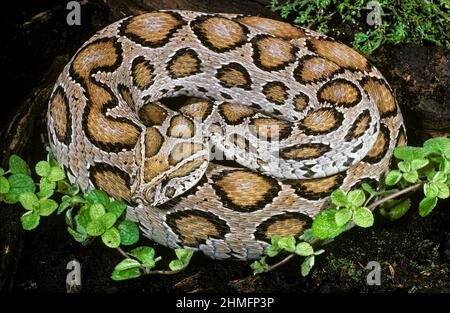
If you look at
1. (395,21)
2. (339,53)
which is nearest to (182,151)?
(339,53)

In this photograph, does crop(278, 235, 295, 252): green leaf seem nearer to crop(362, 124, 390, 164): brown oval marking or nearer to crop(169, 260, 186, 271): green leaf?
crop(169, 260, 186, 271): green leaf

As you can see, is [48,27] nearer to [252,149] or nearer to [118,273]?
[252,149]

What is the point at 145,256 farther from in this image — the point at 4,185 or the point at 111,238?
the point at 4,185

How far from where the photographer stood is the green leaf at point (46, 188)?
454 centimetres

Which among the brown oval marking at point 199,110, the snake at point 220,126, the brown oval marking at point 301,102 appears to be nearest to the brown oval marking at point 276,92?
the snake at point 220,126

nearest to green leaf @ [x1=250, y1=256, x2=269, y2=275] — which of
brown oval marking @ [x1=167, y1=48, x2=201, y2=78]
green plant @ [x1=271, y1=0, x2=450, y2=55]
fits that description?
brown oval marking @ [x1=167, y1=48, x2=201, y2=78]

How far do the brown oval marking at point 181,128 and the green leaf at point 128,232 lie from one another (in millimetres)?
847

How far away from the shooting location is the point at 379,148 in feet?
16.3

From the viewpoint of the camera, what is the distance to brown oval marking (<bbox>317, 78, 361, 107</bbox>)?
5.06m

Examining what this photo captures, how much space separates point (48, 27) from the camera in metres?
6.04

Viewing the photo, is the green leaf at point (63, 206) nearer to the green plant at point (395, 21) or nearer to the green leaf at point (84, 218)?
the green leaf at point (84, 218)
